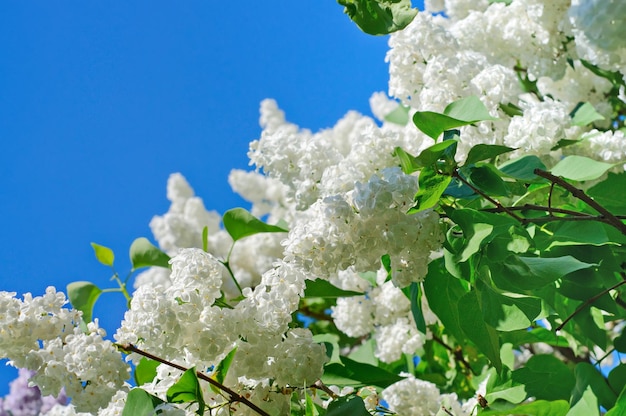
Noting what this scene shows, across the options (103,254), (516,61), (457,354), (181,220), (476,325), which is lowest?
(476,325)

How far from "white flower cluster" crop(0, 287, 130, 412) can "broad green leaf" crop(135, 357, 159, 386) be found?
5cm

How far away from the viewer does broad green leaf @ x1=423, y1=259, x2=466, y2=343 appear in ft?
3.30

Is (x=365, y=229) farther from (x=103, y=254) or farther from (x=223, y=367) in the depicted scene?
(x=103, y=254)

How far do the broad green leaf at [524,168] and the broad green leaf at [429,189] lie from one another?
0.10 meters

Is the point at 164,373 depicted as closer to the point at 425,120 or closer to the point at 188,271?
the point at 188,271

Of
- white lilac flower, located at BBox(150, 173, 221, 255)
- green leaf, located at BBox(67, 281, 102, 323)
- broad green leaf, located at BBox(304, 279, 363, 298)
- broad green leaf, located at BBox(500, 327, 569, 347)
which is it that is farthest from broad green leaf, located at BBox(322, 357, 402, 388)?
white lilac flower, located at BBox(150, 173, 221, 255)

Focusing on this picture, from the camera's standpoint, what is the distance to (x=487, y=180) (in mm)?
867

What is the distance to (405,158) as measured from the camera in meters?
0.82

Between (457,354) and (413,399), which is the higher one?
(457,354)

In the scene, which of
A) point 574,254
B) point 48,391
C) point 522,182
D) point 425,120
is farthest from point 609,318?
point 48,391

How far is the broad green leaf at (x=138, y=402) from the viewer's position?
0.81m

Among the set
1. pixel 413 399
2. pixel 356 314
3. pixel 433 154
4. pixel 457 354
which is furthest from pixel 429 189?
pixel 457 354

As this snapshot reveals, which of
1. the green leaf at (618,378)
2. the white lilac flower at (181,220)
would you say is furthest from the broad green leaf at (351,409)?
the white lilac flower at (181,220)

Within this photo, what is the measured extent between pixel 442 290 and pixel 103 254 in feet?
2.08
